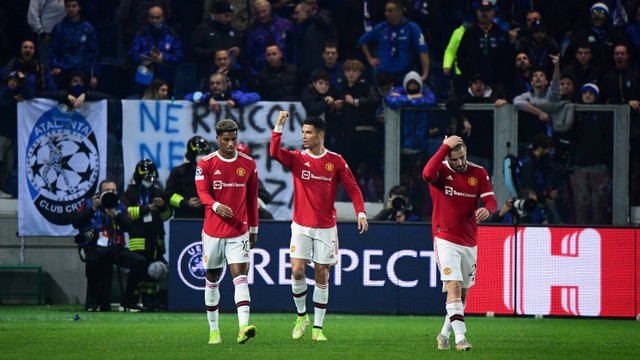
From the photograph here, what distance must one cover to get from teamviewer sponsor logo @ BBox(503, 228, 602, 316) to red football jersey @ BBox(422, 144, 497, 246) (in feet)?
18.3

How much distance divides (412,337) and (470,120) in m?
6.48

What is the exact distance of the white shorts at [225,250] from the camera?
1352cm

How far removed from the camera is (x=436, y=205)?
13.5 metres

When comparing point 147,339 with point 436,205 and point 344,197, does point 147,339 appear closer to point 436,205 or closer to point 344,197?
point 436,205

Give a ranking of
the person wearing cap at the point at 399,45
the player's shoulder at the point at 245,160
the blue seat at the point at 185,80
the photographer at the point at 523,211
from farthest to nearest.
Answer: the blue seat at the point at 185,80, the person wearing cap at the point at 399,45, the photographer at the point at 523,211, the player's shoulder at the point at 245,160

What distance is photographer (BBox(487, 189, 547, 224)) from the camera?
18.9 m

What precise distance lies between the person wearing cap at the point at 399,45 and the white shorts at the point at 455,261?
8105 millimetres

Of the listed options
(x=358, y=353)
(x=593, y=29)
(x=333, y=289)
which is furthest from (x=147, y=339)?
(x=593, y=29)

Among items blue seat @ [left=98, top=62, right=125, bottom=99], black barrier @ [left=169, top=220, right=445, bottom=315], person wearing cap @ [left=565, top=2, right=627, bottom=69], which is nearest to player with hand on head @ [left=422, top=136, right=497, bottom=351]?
black barrier @ [left=169, top=220, right=445, bottom=315]

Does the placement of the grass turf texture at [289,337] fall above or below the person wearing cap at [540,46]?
below

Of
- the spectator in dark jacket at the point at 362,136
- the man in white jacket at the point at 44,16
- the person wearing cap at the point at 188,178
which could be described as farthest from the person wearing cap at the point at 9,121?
the spectator in dark jacket at the point at 362,136

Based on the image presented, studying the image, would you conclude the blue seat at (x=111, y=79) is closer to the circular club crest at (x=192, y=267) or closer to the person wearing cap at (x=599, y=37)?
the circular club crest at (x=192, y=267)

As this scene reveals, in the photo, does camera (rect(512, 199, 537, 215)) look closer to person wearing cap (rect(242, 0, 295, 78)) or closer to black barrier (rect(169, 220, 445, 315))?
black barrier (rect(169, 220, 445, 315))

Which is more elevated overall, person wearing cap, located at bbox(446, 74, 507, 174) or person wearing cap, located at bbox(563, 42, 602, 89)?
person wearing cap, located at bbox(563, 42, 602, 89)
